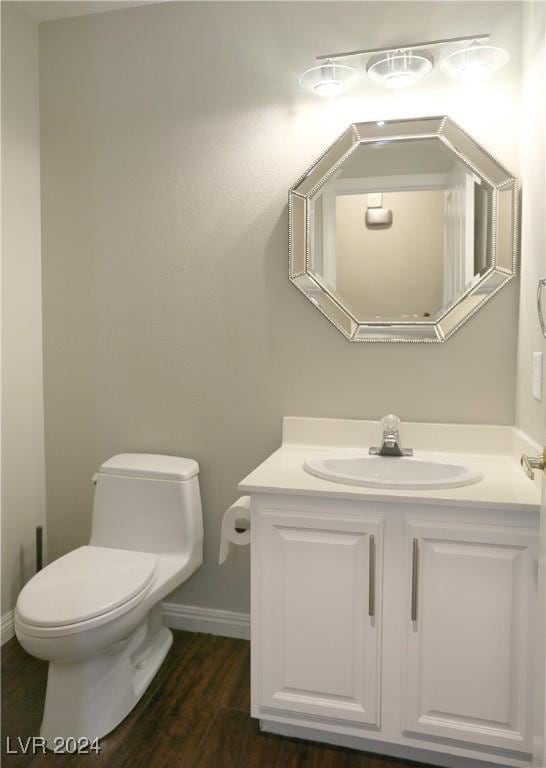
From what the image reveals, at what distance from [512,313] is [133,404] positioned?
5.00 ft

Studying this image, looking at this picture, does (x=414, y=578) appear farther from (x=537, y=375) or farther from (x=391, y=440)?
(x=537, y=375)

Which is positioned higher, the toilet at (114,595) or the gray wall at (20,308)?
Result: the gray wall at (20,308)

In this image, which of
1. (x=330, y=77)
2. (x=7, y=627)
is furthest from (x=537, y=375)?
(x=7, y=627)

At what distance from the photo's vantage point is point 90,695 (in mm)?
1849

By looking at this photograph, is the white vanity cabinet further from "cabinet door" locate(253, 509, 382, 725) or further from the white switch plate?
the white switch plate

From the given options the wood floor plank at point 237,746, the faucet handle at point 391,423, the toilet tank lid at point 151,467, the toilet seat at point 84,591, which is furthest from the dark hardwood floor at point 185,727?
the faucet handle at point 391,423

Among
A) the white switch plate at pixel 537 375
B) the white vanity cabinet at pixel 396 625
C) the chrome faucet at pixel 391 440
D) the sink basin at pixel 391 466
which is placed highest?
the white switch plate at pixel 537 375

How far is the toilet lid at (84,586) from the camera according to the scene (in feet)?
5.67

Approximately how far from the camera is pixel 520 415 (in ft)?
6.70

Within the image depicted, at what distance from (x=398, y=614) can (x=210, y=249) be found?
1.50 meters

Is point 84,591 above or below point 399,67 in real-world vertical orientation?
below

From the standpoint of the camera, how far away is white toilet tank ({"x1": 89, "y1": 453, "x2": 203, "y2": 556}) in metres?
2.29

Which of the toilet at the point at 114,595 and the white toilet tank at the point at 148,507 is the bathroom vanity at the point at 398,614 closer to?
the toilet at the point at 114,595

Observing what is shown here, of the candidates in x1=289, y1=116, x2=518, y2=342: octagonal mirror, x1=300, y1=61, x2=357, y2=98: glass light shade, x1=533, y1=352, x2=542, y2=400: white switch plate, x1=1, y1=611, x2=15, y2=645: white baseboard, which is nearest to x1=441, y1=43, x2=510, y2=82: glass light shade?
x1=289, y1=116, x2=518, y2=342: octagonal mirror
